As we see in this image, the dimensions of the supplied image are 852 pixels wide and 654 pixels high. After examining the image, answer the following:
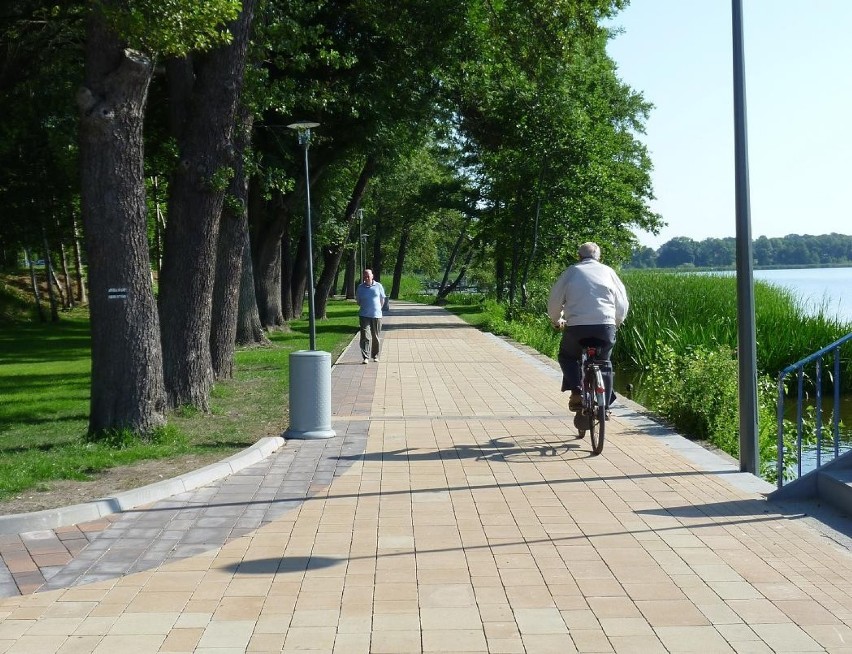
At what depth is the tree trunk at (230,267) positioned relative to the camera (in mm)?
15141

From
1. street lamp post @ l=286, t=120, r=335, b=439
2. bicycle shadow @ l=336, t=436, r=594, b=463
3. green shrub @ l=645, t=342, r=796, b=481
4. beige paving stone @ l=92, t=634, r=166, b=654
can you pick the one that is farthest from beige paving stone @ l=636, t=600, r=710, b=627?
street lamp post @ l=286, t=120, r=335, b=439

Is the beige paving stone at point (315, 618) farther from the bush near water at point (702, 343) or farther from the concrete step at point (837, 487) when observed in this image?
the bush near water at point (702, 343)

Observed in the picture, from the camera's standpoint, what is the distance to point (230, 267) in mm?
16547

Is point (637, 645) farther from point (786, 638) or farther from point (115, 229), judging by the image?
point (115, 229)

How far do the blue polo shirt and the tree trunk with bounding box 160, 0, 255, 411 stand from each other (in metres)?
7.01

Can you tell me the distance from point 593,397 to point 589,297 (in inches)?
35.0

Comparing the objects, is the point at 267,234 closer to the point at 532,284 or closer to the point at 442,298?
the point at 532,284

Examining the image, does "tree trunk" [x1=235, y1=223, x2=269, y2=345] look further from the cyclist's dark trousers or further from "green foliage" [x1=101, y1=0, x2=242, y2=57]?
the cyclist's dark trousers

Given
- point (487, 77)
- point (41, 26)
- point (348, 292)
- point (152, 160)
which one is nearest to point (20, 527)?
point (41, 26)

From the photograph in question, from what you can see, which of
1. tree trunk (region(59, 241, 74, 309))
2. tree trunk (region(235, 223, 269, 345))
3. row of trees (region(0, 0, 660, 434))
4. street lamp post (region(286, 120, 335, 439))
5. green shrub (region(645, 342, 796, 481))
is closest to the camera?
row of trees (region(0, 0, 660, 434))

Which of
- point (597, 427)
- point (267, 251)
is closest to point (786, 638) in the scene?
point (597, 427)

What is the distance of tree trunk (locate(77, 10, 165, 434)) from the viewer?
9688mm

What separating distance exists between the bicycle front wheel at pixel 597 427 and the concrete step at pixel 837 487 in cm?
217

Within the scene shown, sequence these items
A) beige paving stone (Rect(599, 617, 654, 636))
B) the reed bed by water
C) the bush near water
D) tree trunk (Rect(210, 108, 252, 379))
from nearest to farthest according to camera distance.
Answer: beige paving stone (Rect(599, 617, 654, 636))
the bush near water
tree trunk (Rect(210, 108, 252, 379))
the reed bed by water
